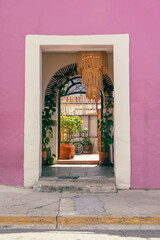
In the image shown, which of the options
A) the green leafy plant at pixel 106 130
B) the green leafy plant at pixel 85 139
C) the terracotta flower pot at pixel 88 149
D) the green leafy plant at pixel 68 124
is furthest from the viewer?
the green leafy plant at pixel 85 139

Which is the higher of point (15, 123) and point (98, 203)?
point (15, 123)

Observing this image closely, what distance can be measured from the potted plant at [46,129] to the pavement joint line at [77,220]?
4.34 m

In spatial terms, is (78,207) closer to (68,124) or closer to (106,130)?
(106,130)

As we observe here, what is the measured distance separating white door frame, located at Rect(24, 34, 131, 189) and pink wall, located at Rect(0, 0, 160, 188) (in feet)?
0.38

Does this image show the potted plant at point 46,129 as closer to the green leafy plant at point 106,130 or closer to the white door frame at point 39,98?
the green leafy plant at point 106,130

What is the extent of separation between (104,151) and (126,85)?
313cm

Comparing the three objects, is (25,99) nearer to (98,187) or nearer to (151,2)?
(98,187)

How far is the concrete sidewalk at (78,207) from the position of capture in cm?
363

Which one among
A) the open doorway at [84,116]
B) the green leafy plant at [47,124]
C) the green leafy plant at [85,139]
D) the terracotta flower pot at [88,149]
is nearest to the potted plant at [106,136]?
the green leafy plant at [47,124]

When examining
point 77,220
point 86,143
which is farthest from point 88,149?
point 77,220

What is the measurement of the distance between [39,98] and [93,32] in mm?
1784

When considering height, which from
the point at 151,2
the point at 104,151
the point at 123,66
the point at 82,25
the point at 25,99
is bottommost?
the point at 104,151

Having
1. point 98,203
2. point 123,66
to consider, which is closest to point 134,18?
point 123,66

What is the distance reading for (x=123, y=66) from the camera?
559 cm
